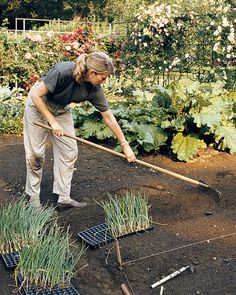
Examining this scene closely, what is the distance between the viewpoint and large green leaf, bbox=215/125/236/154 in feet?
19.6

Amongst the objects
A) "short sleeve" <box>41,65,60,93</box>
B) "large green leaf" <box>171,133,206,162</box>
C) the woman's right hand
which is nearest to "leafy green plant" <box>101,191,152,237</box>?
the woman's right hand

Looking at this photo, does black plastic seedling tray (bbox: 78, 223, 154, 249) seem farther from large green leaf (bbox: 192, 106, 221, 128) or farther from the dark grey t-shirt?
large green leaf (bbox: 192, 106, 221, 128)

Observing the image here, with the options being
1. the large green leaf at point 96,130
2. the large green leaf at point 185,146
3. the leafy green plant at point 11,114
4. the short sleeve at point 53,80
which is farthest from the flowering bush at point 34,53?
the short sleeve at point 53,80

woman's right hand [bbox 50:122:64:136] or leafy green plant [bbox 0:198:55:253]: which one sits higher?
woman's right hand [bbox 50:122:64:136]

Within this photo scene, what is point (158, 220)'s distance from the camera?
13.6ft

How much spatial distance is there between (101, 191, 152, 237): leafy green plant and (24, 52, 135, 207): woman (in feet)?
1.44

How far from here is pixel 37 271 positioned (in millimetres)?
2947

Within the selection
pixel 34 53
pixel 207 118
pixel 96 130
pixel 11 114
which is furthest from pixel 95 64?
pixel 34 53

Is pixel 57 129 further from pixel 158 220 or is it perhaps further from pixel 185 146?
pixel 185 146

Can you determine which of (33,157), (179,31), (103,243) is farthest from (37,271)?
(179,31)

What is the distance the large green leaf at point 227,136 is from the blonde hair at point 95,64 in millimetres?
2780

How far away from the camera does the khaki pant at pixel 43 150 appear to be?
415 centimetres

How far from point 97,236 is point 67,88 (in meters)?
1.22

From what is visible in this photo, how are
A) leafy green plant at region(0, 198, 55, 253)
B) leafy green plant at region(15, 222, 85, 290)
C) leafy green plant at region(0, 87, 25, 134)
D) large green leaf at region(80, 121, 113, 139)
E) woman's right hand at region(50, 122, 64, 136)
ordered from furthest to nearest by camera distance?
leafy green plant at region(0, 87, 25, 134), large green leaf at region(80, 121, 113, 139), woman's right hand at region(50, 122, 64, 136), leafy green plant at region(0, 198, 55, 253), leafy green plant at region(15, 222, 85, 290)
